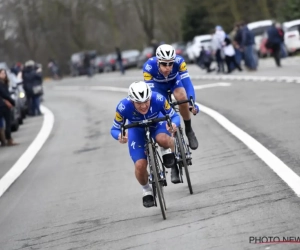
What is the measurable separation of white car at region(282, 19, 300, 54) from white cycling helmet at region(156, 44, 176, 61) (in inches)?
1118

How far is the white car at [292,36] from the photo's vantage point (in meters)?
38.3

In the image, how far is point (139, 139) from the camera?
9.32 meters

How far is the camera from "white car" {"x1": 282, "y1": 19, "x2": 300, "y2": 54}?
38281 millimetres

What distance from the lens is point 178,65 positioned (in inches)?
444

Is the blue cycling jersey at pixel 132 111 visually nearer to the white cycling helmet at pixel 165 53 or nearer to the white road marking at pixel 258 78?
the white cycling helmet at pixel 165 53

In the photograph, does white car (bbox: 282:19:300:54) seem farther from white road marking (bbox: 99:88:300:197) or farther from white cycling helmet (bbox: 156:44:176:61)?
white cycling helmet (bbox: 156:44:176:61)

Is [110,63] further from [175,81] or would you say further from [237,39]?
[175,81]

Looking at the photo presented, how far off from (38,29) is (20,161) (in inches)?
3151

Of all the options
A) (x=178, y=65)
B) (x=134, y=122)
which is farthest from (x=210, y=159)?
(x=134, y=122)

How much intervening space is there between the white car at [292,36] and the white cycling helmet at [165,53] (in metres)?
28.4

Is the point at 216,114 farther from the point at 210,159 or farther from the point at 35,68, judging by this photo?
the point at 35,68

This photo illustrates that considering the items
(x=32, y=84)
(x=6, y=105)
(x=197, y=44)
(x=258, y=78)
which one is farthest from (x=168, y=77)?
(x=197, y=44)

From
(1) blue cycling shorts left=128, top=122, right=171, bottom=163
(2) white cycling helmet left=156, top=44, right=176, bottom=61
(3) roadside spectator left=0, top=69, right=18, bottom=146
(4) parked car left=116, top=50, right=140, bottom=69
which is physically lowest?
(4) parked car left=116, top=50, right=140, bottom=69

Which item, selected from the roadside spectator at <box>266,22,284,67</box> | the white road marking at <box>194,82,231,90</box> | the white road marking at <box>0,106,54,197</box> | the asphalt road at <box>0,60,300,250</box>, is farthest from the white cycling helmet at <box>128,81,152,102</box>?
the roadside spectator at <box>266,22,284,67</box>
